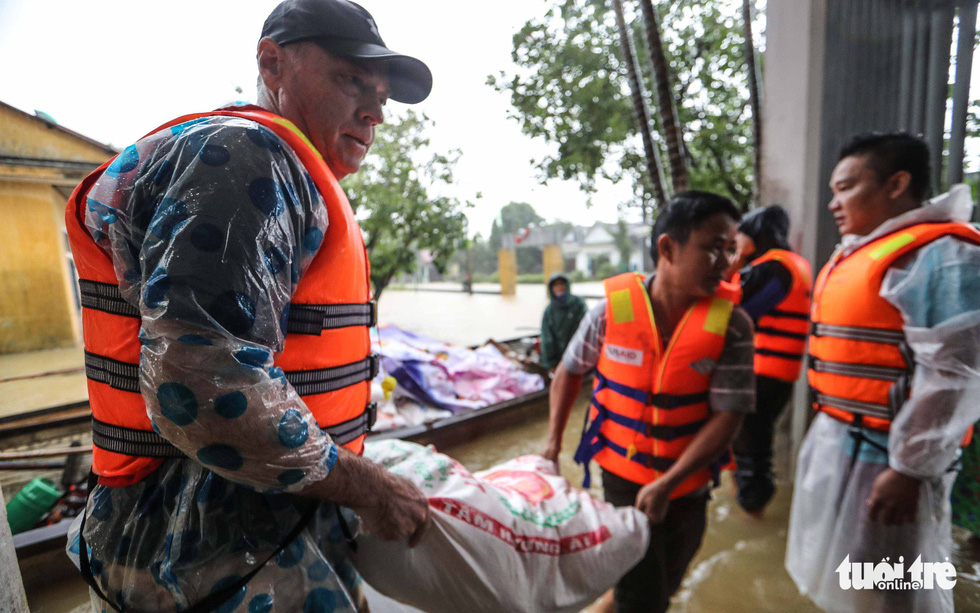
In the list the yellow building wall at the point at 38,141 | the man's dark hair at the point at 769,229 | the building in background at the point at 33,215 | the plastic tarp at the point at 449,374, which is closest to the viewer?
the yellow building wall at the point at 38,141

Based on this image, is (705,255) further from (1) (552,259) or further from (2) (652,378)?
(1) (552,259)

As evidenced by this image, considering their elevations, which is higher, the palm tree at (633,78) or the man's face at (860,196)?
the palm tree at (633,78)

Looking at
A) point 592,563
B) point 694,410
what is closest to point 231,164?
point 592,563

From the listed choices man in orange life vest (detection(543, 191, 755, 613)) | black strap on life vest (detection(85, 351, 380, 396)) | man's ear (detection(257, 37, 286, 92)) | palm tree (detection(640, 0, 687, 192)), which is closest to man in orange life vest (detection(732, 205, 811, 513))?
palm tree (detection(640, 0, 687, 192))

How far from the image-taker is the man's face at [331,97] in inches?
37.9

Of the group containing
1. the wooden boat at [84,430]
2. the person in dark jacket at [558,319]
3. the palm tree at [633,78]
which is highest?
the palm tree at [633,78]

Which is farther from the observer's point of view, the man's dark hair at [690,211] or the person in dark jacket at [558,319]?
the person in dark jacket at [558,319]

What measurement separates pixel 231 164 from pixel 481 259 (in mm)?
9425

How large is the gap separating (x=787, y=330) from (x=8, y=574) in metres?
3.89

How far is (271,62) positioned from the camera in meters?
0.98

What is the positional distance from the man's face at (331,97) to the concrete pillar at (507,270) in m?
Answer: 10.8

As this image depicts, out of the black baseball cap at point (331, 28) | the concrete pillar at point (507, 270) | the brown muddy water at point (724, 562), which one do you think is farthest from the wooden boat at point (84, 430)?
the concrete pillar at point (507, 270)

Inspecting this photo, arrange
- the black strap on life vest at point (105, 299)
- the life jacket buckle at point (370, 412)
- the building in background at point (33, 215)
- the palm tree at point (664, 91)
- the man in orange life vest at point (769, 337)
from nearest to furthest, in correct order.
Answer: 1. the black strap on life vest at point (105, 299)
2. the life jacket buckle at point (370, 412)
3. the building in background at point (33, 215)
4. the man in orange life vest at point (769, 337)
5. the palm tree at point (664, 91)

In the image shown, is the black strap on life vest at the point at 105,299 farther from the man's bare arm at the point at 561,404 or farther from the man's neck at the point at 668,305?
the man's neck at the point at 668,305
